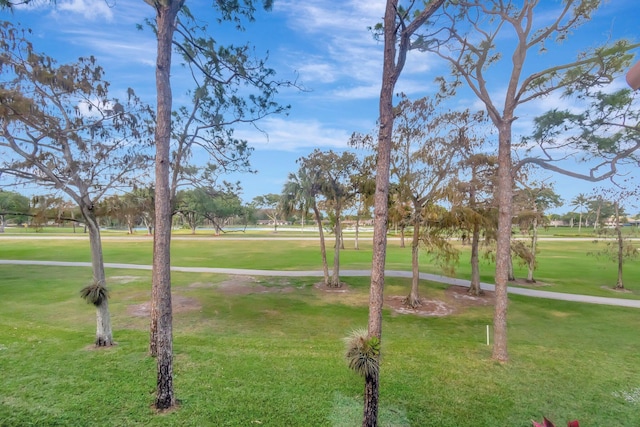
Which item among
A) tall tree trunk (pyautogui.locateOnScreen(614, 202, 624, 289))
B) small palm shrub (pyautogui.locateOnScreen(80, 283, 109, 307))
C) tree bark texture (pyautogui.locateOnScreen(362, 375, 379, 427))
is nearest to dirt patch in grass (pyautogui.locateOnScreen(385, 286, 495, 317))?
tall tree trunk (pyautogui.locateOnScreen(614, 202, 624, 289))

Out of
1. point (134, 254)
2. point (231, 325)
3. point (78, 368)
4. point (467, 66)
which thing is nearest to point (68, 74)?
point (78, 368)

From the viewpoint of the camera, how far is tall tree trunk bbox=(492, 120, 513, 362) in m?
7.92

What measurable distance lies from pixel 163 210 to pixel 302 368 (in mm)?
4514

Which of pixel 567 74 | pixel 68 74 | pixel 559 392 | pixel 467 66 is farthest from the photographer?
pixel 467 66

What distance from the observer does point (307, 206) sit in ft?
65.1

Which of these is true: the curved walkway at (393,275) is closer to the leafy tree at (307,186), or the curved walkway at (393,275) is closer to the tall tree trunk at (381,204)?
the leafy tree at (307,186)

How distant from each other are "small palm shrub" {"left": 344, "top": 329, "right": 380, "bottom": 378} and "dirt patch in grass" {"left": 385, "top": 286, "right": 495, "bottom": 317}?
10.5 metres

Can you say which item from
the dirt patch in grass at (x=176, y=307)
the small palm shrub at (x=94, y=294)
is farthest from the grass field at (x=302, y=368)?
the small palm shrub at (x=94, y=294)

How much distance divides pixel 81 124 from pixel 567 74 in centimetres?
1258

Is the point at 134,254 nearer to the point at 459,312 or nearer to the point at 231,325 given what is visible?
the point at 231,325

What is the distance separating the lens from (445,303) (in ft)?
53.2

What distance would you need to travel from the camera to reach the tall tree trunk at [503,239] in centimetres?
792

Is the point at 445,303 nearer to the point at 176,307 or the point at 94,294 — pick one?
the point at 176,307

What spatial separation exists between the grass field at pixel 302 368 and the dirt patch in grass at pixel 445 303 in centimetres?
70
